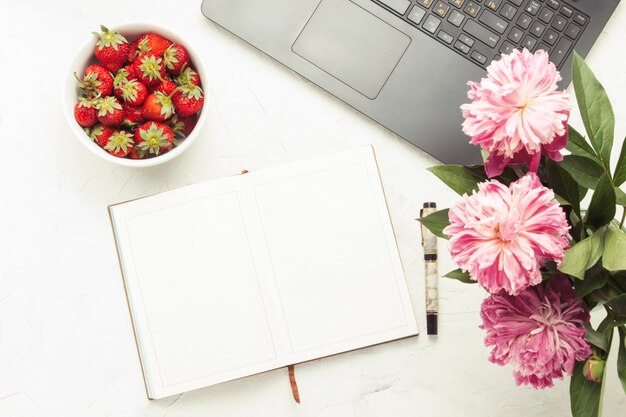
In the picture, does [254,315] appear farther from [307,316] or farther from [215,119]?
[215,119]

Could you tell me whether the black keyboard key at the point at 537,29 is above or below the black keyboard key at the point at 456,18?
above

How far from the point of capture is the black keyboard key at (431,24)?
751 mm

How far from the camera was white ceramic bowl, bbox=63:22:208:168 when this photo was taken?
671mm

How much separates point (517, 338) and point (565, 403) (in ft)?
1.09

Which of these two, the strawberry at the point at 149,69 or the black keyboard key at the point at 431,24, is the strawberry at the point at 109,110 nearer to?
the strawberry at the point at 149,69

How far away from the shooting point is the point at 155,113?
2.21 feet

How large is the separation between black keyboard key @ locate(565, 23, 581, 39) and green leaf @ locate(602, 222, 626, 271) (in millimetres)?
333

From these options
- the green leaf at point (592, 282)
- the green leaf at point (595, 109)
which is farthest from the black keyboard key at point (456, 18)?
the green leaf at point (592, 282)

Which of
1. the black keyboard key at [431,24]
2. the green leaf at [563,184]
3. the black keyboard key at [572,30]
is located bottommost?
the green leaf at [563,184]

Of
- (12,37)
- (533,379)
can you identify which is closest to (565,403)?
(533,379)

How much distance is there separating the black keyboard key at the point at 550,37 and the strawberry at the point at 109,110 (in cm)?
48

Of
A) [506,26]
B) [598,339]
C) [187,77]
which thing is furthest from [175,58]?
[598,339]

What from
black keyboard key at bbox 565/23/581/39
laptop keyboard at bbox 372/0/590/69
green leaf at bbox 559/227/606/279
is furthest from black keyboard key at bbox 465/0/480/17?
green leaf at bbox 559/227/606/279

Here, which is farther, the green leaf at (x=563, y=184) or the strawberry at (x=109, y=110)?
the strawberry at (x=109, y=110)
